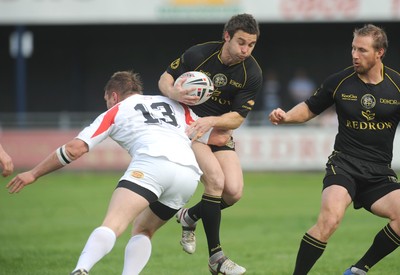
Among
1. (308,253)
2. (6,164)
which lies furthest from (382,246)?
(6,164)

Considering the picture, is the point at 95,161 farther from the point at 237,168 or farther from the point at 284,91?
the point at 237,168

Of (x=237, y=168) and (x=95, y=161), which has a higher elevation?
(x=237, y=168)

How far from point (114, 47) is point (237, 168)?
21029 mm

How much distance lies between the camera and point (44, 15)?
2578cm

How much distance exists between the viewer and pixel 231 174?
917 centimetres

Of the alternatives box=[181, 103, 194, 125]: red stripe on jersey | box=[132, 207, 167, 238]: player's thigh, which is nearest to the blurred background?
box=[181, 103, 194, 125]: red stripe on jersey

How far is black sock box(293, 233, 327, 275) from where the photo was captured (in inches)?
316

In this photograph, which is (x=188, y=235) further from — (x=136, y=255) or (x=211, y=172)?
(x=136, y=255)

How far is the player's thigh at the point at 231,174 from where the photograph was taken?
360 inches

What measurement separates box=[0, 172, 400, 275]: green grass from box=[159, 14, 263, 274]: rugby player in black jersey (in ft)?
3.28

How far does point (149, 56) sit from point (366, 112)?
70.9 ft

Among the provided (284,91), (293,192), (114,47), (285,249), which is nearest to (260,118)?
(293,192)

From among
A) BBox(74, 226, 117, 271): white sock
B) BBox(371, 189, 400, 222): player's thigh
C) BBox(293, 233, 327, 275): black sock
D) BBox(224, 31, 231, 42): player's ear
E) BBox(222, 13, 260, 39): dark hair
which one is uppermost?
A: BBox(222, 13, 260, 39): dark hair

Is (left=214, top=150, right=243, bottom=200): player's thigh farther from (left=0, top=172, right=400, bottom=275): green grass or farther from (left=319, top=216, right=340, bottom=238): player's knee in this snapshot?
→ (left=319, top=216, right=340, bottom=238): player's knee
